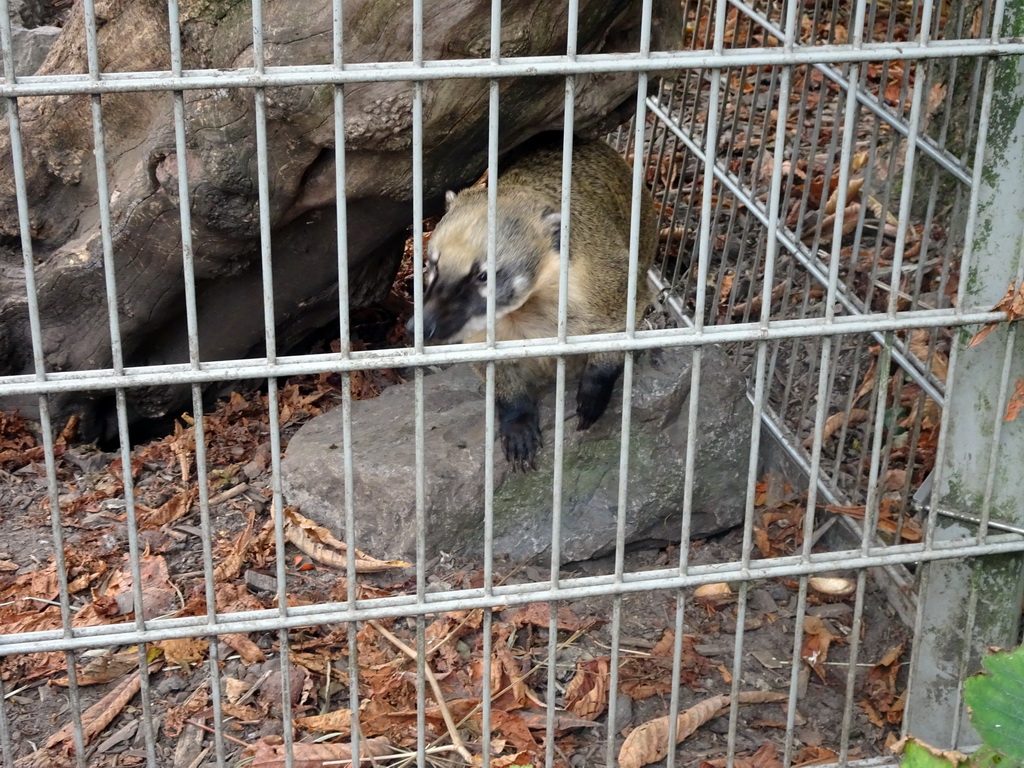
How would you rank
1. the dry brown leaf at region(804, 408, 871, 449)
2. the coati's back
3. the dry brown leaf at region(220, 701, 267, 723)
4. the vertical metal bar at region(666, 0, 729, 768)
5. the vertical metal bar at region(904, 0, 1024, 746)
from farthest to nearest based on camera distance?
the dry brown leaf at region(804, 408, 871, 449) → the coati's back → the dry brown leaf at region(220, 701, 267, 723) → the vertical metal bar at region(904, 0, 1024, 746) → the vertical metal bar at region(666, 0, 729, 768)

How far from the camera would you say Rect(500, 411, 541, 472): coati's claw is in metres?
3.97

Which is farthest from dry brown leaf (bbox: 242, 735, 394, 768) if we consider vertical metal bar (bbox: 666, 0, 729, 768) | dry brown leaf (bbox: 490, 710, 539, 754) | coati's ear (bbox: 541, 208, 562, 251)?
coati's ear (bbox: 541, 208, 562, 251)

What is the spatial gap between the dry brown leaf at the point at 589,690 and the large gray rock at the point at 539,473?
60cm

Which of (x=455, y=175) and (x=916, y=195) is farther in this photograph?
(x=916, y=195)

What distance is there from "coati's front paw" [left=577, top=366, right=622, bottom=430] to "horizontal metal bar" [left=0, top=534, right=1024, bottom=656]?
1.41 meters

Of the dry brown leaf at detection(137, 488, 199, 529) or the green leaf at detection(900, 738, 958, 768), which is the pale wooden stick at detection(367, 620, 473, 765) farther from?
the green leaf at detection(900, 738, 958, 768)

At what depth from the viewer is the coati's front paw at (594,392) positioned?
156 inches

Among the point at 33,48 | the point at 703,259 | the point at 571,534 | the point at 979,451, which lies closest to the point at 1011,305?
the point at 979,451

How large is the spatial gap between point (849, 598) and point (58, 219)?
3.16 metres

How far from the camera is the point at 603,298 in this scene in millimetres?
4191

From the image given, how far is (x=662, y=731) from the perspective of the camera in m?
3.10

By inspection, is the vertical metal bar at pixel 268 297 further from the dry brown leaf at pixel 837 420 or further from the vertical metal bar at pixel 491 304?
the dry brown leaf at pixel 837 420

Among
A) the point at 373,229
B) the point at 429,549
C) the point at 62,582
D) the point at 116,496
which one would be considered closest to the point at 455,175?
the point at 373,229

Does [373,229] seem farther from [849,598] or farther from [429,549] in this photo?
[849,598]
